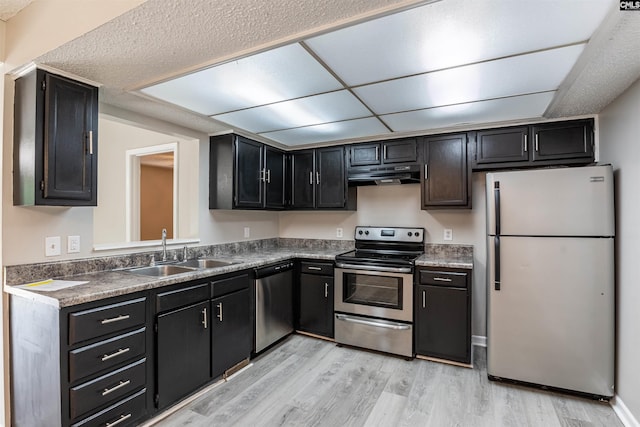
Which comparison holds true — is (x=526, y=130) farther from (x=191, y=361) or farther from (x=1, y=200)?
(x=1, y=200)


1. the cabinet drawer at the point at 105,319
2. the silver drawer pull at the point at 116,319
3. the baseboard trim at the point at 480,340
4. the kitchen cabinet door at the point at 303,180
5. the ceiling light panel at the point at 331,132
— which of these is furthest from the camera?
the kitchen cabinet door at the point at 303,180

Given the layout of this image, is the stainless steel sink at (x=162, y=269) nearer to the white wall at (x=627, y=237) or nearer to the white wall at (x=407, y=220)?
the white wall at (x=407, y=220)

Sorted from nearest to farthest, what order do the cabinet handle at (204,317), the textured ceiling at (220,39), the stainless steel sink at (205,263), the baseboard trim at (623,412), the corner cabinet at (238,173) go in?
the textured ceiling at (220,39), the baseboard trim at (623,412), the cabinet handle at (204,317), the stainless steel sink at (205,263), the corner cabinet at (238,173)

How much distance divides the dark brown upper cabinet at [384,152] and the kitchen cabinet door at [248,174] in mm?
1071

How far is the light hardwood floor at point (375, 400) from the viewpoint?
2.10 m

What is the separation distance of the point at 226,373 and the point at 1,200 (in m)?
1.94

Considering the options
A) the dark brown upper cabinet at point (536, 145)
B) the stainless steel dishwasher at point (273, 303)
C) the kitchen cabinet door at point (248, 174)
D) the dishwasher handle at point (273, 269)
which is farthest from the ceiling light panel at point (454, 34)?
the stainless steel dishwasher at point (273, 303)

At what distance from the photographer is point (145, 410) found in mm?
2008

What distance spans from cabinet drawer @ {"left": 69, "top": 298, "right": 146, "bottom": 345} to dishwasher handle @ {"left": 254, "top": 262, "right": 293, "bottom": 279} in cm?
112

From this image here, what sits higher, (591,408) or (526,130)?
(526,130)

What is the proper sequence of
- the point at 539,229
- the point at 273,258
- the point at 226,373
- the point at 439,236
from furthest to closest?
1. the point at 439,236
2. the point at 273,258
3. the point at 226,373
4. the point at 539,229

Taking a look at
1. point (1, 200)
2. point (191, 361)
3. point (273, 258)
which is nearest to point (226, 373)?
point (191, 361)

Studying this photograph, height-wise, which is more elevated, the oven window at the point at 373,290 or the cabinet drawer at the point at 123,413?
the oven window at the point at 373,290

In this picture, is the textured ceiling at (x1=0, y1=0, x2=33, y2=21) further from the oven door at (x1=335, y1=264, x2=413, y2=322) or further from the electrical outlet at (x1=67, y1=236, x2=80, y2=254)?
the oven door at (x1=335, y1=264, x2=413, y2=322)
